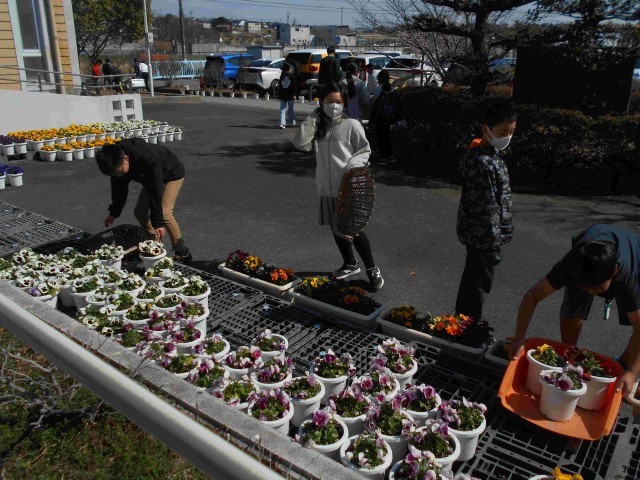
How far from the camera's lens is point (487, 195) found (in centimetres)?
384

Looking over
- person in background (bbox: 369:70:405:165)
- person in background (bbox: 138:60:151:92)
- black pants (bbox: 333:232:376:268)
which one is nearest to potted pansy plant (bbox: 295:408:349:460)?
black pants (bbox: 333:232:376:268)

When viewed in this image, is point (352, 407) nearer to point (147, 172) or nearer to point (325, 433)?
point (325, 433)

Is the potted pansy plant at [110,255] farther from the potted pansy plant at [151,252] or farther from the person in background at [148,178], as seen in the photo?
the person in background at [148,178]

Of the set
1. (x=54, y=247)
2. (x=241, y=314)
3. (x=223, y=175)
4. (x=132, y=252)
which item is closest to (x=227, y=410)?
(x=241, y=314)

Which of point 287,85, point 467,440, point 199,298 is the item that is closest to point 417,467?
point 467,440

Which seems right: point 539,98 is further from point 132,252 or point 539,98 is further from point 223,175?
→ point 132,252

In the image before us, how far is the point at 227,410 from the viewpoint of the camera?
8.30 feet

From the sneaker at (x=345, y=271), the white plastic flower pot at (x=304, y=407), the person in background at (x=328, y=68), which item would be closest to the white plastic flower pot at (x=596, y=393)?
the white plastic flower pot at (x=304, y=407)

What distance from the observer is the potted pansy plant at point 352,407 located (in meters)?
3.01

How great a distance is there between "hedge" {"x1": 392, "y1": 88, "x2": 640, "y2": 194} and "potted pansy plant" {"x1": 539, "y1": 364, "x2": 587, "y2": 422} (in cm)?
694

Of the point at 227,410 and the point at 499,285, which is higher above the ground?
the point at 227,410

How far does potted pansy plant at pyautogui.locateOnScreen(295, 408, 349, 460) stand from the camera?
2.74 metres

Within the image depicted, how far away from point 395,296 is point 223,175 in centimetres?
582

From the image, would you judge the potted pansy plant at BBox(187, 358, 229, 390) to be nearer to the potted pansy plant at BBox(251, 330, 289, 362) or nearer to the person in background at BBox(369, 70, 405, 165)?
the potted pansy plant at BBox(251, 330, 289, 362)
